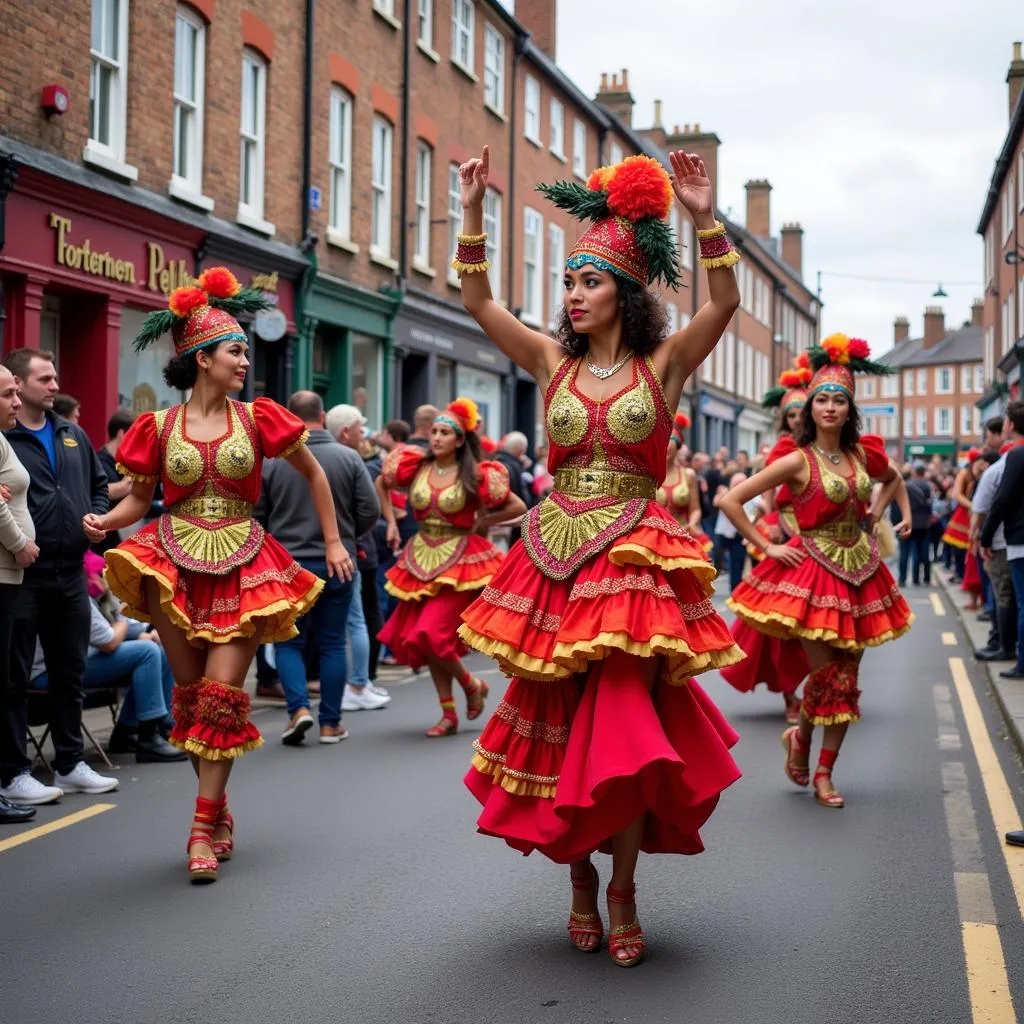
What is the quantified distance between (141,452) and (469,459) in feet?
12.2

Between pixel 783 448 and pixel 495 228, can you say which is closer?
pixel 783 448

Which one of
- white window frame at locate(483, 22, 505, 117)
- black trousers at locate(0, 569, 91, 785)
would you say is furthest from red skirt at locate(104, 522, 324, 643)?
white window frame at locate(483, 22, 505, 117)

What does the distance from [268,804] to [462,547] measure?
276 cm

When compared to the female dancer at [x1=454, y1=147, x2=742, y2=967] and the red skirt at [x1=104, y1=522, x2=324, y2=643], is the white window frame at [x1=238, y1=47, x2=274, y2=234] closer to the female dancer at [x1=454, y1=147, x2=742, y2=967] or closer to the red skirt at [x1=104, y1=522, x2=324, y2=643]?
the red skirt at [x1=104, y1=522, x2=324, y2=643]

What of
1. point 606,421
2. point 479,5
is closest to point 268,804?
point 606,421

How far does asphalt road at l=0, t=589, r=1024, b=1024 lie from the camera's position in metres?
4.18

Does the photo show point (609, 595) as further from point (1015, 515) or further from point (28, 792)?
point (1015, 515)

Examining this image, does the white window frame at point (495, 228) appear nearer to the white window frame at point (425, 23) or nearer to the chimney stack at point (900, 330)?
the white window frame at point (425, 23)

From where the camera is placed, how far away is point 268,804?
7.07 metres

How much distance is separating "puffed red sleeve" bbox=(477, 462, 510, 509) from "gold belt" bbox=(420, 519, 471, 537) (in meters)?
0.22

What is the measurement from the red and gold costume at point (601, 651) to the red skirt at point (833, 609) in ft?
8.27

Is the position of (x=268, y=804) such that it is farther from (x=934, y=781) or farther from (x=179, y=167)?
(x=179, y=167)

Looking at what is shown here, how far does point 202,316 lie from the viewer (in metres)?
6.19

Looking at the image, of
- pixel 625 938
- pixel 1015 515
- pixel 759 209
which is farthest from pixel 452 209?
pixel 759 209
